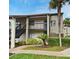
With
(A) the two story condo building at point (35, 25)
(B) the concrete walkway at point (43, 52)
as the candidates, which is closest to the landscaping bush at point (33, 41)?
(A) the two story condo building at point (35, 25)

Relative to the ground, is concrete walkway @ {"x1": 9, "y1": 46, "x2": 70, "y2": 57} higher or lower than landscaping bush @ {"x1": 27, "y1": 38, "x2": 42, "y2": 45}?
lower

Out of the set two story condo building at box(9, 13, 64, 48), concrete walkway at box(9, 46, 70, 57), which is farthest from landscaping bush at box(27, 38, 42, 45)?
concrete walkway at box(9, 46, 70, 57)

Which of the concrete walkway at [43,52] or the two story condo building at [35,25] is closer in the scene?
the concrete walkway at [43,52]

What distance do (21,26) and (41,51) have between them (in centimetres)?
88

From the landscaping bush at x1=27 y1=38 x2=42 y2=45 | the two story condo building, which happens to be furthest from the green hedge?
the landscaping bush at x1=27 y1=38 x2=42 y2=45

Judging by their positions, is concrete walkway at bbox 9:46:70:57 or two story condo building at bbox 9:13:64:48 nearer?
concrete walkway at bbox 9:46:70:57

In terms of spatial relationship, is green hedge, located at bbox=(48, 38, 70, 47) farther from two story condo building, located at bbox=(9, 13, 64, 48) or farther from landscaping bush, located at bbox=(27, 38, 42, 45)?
landscaping bush, located at bbox=(27, 38, 42, 45)

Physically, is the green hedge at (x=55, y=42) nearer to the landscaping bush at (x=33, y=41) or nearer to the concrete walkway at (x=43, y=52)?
the concrete walkway at (x=43, y=52)

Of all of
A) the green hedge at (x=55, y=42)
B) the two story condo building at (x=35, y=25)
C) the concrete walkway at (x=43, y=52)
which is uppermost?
the two story condo building at (x=35, y=25)

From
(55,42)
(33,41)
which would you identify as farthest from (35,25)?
(55,42)

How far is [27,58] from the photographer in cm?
515

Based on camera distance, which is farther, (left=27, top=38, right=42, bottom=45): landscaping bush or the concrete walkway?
(left=27, top=38, right=42, bottom=45): landscaping bush

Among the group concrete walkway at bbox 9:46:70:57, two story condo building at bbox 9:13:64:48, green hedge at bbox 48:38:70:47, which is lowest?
concrete walkway at bbox 9:46:70:57

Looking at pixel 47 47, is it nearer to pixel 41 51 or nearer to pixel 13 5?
pixel 41 51
